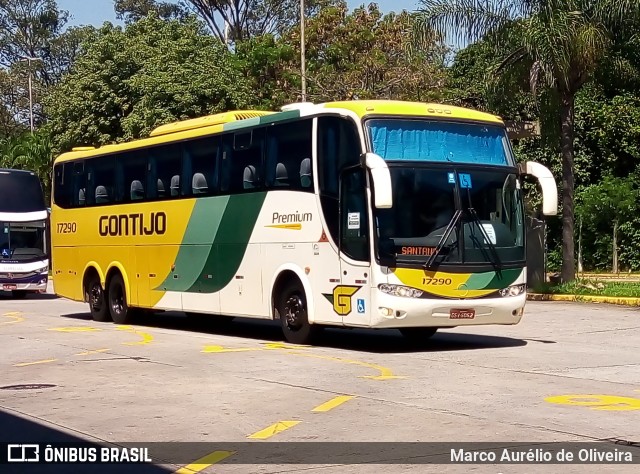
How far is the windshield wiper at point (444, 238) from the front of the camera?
1574 centimetres

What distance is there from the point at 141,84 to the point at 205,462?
39357mm

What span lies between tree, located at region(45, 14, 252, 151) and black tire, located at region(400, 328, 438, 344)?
92.2 ft

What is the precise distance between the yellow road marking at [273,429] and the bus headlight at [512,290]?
683 cm

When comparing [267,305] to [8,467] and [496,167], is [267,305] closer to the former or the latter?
[496,167]

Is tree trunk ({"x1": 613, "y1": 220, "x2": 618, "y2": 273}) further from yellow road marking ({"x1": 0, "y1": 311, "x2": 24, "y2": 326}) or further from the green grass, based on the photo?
yellow road marking ({"x1": 0, "y1": 311, "x2": 24, "y2": 326})

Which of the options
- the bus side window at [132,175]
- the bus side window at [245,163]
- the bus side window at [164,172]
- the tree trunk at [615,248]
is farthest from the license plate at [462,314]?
the tree trunk at [615,248]

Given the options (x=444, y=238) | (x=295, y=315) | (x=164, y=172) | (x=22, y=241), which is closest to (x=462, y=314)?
(x=444, y=238)

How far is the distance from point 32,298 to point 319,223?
2059 centimetres

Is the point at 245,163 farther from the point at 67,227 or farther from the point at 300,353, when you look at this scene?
the point at 67,227

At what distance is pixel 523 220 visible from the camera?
16.7 m

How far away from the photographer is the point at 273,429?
391 inches

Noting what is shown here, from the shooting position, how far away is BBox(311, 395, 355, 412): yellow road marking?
1100 cm

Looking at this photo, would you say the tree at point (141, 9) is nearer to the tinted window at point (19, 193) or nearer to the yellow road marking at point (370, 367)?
the tinted window at point (19, 193)

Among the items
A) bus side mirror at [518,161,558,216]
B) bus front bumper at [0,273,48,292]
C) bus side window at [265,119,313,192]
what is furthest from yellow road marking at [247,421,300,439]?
bus front bumper at [0,273,48,292]
